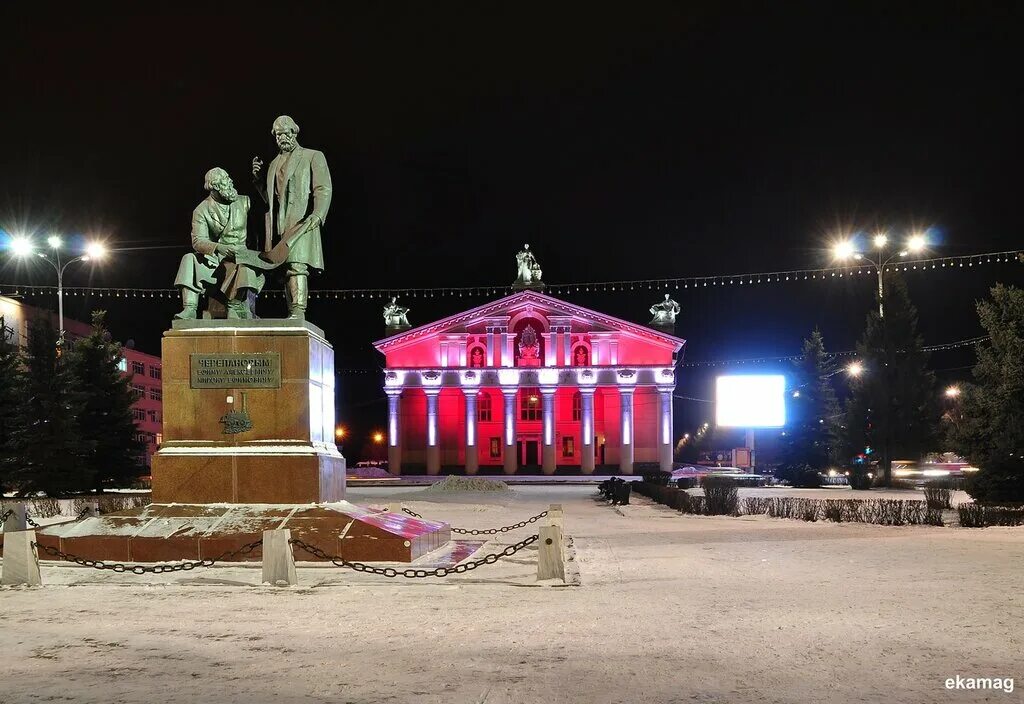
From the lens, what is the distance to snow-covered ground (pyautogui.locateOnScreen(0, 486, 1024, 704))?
6.13 m

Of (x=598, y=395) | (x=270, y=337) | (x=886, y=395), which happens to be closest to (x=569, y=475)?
(x=598, y=395)

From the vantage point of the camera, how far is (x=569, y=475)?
6969 cm

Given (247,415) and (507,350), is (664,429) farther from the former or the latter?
(247,415)

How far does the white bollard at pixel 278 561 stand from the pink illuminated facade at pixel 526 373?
5951 cm

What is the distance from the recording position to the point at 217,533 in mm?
11789

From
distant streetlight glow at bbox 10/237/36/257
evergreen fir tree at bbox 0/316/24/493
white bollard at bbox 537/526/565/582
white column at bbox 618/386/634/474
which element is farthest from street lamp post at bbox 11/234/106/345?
white column at bbox 618/386/634/474

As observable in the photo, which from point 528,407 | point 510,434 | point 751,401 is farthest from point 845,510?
point 528,407

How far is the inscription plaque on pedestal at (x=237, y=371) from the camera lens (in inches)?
500

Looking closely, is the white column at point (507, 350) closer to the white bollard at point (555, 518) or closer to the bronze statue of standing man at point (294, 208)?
the white bollard at point (555, 518)

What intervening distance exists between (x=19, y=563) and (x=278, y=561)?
3.06 metres

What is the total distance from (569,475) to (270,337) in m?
58.3

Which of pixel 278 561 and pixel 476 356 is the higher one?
pixel 476 356

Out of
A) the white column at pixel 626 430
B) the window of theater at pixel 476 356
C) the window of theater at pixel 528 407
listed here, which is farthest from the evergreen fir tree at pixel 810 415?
the window of theater at pixel 476 356

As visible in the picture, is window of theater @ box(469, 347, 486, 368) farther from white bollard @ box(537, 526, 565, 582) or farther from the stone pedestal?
white bollard @ box(537, 526, 565, 582)
